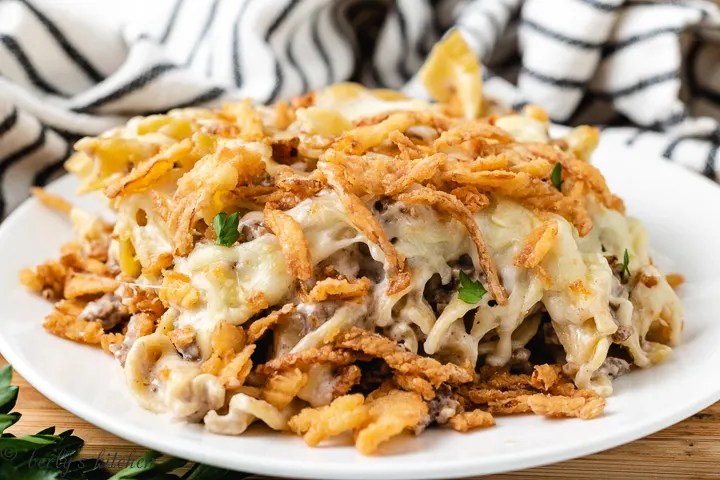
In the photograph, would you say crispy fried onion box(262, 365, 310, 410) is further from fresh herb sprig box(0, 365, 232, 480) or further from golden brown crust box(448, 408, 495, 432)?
golden brown crust box(448, 408, 495, 432)

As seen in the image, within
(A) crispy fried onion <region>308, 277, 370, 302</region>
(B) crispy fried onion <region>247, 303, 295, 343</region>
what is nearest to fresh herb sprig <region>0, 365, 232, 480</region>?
(B) crispy fried onion <region>247, 303, 295, 343</region>

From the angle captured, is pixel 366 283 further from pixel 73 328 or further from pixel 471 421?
pixel 73 328

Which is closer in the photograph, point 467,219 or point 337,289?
point 337,289

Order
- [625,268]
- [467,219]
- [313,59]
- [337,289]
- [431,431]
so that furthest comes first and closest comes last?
[313,59] < [625,268] < [467,219] < [337,289] < [431,431]

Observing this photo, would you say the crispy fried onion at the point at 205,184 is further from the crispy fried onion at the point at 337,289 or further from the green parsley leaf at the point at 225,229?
the crispy fried onion at the point at 337,289

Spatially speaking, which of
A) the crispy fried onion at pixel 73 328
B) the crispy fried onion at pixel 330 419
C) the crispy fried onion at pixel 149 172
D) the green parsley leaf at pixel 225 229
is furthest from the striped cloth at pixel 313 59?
the crispy fried onion at pixel 330 419

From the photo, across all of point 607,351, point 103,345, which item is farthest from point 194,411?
point 607,351

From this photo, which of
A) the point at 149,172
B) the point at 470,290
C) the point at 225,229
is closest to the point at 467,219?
the point at 470,290
